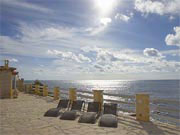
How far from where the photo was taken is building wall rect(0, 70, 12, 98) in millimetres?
14633

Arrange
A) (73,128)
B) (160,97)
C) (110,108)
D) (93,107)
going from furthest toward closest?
(160,97)
(93,107)
(110,108)
(73,128)

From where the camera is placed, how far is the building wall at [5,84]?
14.6 metres

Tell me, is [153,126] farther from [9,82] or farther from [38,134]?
[9,82]

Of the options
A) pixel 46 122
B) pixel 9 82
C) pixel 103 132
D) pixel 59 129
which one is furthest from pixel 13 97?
pixel 103 132

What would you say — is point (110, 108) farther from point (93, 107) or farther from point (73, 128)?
point (73, 128)

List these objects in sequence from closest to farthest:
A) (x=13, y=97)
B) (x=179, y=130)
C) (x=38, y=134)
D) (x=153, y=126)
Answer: (x=38, y=134)
(x=179, y=130)
(x=153, y=126)
(x=13, y=97)

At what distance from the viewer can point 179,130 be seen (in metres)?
5.68

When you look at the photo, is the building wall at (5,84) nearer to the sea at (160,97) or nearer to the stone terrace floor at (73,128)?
the sea at (160,97)

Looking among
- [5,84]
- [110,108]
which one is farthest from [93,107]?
[5,84]

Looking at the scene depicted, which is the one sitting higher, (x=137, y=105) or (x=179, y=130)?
(x=137, y=105)

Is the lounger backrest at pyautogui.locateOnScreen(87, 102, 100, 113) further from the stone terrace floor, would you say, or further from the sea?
the stone terrace floor

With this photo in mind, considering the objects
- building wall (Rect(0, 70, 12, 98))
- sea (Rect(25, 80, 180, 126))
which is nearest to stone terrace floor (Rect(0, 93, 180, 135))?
sea (Rect(25, 80, 180, 126))

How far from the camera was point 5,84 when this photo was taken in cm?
1473

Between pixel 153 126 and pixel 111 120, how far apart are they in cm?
140
